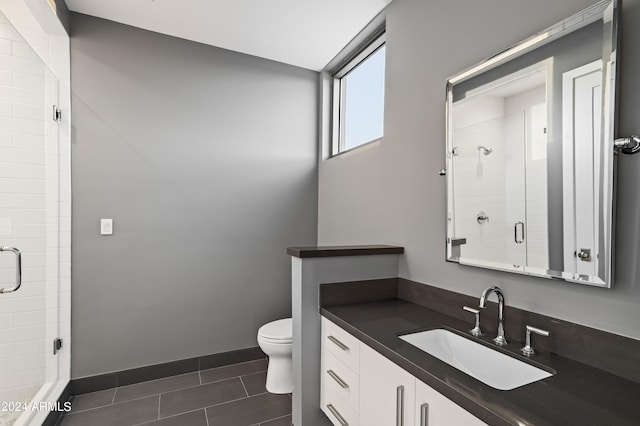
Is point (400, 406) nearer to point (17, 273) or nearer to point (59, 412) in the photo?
point (17, 273)

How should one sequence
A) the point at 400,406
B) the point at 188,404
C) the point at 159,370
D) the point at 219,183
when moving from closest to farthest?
1. the point at 400,406
2. the point at 188,404
3. the point at 159,370
4. the point at 219,183

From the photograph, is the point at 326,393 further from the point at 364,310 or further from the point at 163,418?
the point at 163,418

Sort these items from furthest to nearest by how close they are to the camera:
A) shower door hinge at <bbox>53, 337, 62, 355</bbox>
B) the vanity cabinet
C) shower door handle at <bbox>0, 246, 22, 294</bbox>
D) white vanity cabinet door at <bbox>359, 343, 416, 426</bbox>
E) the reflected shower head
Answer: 1. shower door hinge at <bbox>53, 337, 62, 355</bbox>
2. shower door handle at <bbox>0, 246, 22, 294</bbox>
3. the reflected shower head
4. white vanity cabinet door at <bbox>359, 343, 416, 426</bbox>
5. the vanity cabinet

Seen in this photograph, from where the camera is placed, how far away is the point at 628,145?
0.99 metres

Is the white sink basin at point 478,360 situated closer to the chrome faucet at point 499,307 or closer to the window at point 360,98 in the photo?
the chrome faucet at point 499,307

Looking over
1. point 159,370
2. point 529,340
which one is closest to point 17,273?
point 159,370

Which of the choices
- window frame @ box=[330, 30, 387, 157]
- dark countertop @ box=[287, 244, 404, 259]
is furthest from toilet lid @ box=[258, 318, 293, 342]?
window frame @ box=[330, 30, 387, 157]

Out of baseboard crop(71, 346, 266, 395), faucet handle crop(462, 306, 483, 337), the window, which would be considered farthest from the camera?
the window

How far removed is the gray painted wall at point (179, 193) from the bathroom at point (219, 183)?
0.03 feet

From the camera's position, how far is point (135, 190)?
242 centimetres

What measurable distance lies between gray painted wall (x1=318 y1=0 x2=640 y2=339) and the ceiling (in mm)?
395

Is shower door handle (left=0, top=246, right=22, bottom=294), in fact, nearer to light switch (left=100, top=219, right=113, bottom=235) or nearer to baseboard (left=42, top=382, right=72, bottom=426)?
light switch (left=100, top=219, right=113, bottom=235)

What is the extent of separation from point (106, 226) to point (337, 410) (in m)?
2.01

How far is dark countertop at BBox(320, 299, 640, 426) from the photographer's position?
0.78 meters
